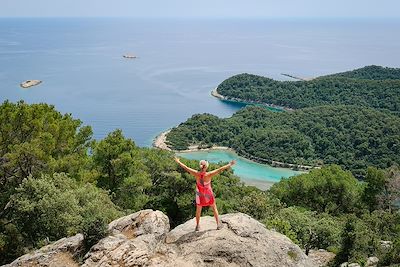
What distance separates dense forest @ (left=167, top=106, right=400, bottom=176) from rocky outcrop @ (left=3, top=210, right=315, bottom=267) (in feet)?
222

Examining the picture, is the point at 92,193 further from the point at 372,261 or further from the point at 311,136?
the point at 311,136

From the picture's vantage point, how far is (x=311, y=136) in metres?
85.6

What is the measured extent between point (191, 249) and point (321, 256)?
1301 cm

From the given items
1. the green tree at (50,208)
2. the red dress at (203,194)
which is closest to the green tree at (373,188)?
the green tree at (50,208)

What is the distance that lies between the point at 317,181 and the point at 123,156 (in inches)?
771

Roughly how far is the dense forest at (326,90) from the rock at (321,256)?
82.5m

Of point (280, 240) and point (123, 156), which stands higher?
point (280, 240)

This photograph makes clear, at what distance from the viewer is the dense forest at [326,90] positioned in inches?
4035

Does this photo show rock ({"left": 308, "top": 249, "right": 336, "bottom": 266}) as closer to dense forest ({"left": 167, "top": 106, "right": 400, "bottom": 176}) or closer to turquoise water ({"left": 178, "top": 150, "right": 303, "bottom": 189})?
turquoise water ({"left": 178, "top": 150, "right": 303, "bottom": 189})

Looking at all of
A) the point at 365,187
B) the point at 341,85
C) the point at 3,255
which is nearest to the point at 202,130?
the point at 341,85

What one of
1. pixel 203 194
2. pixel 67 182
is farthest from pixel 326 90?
pixel 203 194

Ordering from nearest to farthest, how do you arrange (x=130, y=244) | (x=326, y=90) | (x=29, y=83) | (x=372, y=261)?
(x=130, y=244)
(x=372, y=261)
(x=326, y=90)
(x=29, y=83)

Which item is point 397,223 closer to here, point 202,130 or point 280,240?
point 280,240

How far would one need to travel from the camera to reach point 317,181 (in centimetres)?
3578
